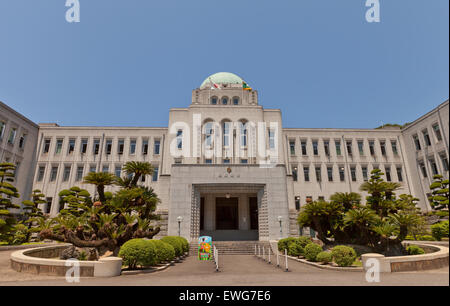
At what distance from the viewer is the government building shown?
28.3 meters

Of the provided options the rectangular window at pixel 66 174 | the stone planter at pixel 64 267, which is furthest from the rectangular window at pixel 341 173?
the rectangular window at pixel 66 174

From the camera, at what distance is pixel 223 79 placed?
47.1m

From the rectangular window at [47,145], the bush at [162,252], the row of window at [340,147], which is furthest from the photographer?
the row of window at [340,147]

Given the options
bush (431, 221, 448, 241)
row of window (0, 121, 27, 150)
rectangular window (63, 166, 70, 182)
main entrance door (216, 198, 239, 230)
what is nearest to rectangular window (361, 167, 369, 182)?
bush (431, 221, 448, 241)

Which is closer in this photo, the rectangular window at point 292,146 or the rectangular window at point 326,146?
the rectangular window at point 292,146

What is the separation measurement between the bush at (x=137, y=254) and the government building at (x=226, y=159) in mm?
13881

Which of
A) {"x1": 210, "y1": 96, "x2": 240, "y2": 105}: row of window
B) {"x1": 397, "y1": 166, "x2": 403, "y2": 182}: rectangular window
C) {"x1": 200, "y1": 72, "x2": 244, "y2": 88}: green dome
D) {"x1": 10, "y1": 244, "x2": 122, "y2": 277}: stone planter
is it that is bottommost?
{"x1": 10, "y1": 244, "x2": 122, "y2": 277}: stone planter

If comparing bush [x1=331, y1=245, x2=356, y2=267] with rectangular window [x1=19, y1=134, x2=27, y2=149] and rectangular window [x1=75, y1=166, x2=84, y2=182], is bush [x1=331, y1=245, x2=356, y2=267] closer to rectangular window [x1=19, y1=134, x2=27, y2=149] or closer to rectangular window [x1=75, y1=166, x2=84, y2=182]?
rectangular window [x1=75, y1=166, x2=84, y2=182]

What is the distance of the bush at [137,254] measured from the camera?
12.2m

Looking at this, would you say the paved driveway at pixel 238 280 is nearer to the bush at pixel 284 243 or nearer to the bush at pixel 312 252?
the bush at pixel 312 252

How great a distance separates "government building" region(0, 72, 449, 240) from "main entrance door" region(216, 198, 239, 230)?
136mm

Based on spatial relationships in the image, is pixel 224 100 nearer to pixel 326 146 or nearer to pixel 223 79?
pixel 223 79
